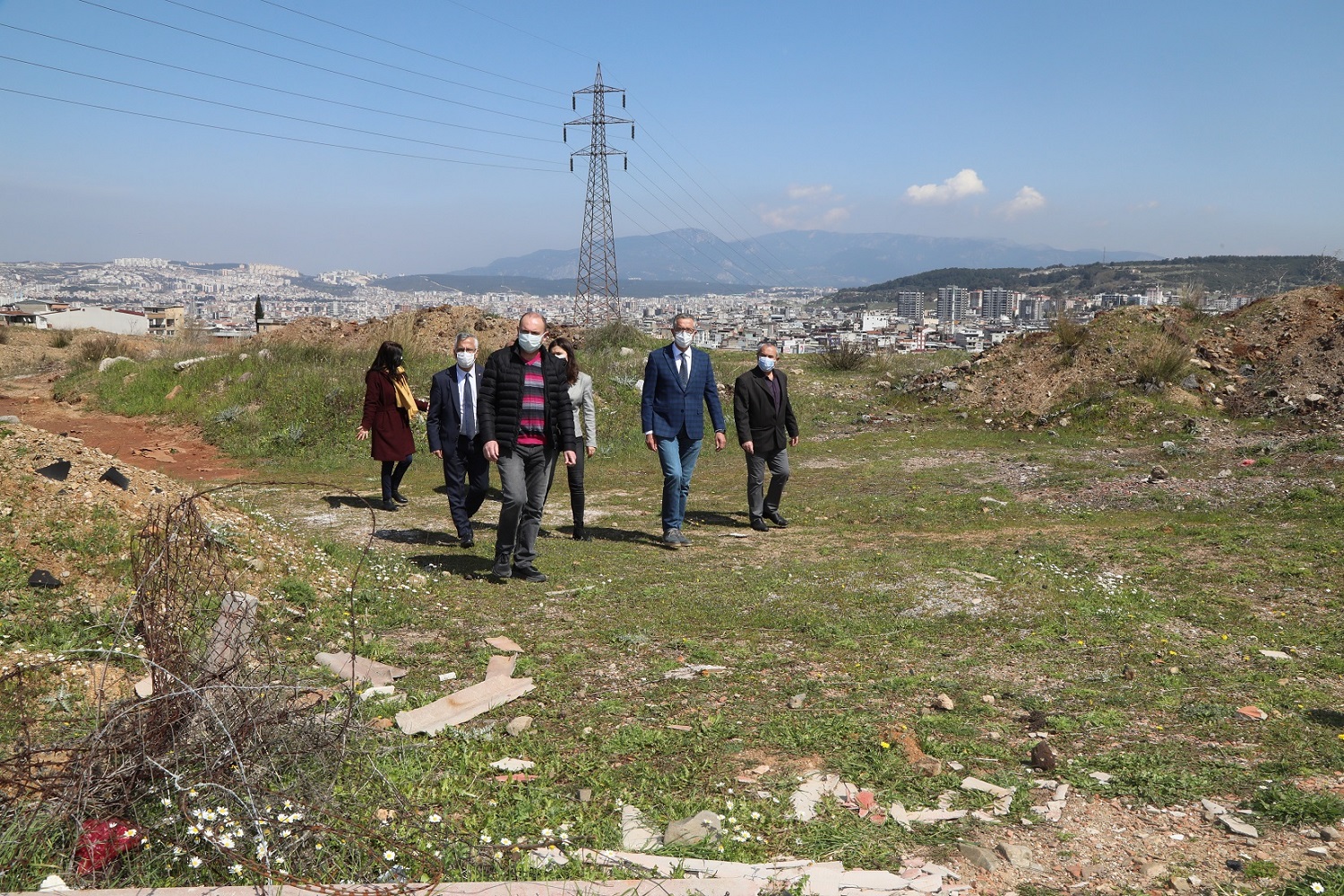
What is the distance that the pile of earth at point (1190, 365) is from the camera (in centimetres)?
1623

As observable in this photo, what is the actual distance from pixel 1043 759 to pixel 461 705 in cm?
282

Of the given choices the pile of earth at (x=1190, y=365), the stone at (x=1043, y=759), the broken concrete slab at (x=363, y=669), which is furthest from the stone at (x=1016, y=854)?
the pile of earth at (x=1190, y=365)

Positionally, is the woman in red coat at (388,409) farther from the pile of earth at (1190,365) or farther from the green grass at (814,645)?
the pile of earth at (1190,365)

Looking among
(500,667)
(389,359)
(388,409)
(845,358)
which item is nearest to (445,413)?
(388,409)

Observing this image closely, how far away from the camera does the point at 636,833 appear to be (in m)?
3.54

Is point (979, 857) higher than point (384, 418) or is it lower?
lower

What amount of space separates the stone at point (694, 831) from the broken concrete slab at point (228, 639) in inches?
70.4

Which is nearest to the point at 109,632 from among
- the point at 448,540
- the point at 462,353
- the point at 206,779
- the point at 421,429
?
the point at 206,779

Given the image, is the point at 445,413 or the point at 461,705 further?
the point at 445,413

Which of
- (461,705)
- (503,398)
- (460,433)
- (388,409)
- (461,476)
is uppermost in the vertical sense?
(503,398)

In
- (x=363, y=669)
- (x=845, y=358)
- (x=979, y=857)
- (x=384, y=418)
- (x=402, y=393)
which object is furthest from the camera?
(x=845, y=358)

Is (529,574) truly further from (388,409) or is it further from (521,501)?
(388,409)

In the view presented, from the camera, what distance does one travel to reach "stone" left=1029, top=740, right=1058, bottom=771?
4.15 metres

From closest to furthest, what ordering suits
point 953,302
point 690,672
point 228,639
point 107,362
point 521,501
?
point 228,639
point 690,672
point 521,501
point 107,362
point 953,302
